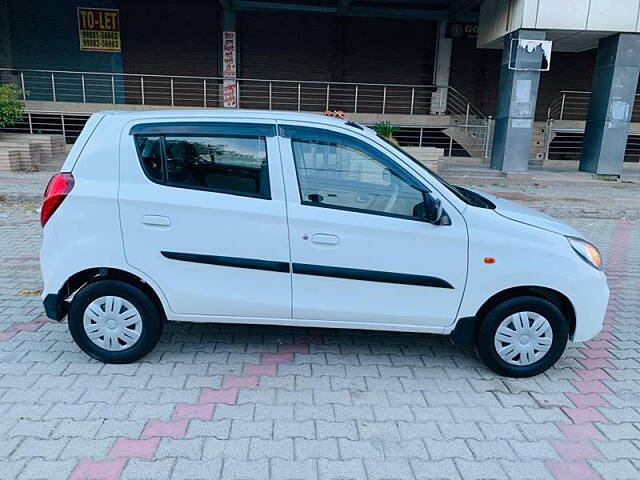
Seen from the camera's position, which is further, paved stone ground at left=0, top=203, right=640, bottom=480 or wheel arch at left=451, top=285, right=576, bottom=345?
wheel arch at left=451, top=285, right=576, bottom=345

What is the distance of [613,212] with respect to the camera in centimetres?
985

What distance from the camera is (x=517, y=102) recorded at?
42.3 ft

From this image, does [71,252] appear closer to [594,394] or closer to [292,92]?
[594,394]

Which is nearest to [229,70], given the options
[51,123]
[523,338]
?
[51,123]

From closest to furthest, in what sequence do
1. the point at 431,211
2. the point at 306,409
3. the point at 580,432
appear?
the point at 580,432 < the point at 306,409 < the point at 431,211

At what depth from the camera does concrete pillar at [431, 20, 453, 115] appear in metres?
17.7

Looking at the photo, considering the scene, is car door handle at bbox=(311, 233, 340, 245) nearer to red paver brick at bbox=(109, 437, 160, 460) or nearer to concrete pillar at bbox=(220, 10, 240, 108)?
red paver brick at bbox=(109, 437, 160, 460)

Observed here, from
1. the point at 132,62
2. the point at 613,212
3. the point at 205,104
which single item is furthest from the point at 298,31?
the point at 613,212

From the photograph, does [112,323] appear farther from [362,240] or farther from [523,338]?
[523,338]

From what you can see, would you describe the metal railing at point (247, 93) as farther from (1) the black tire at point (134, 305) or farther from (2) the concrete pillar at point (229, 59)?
(1) the black tire at point (134, 305)

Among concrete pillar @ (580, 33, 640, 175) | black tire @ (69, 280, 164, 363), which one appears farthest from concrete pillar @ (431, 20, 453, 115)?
black tire @ (69, 280, 164, 363)

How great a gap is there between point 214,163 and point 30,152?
37.0 feet

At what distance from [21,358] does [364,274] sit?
2.63 m

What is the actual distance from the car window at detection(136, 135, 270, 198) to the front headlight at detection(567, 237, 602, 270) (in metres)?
2.23
